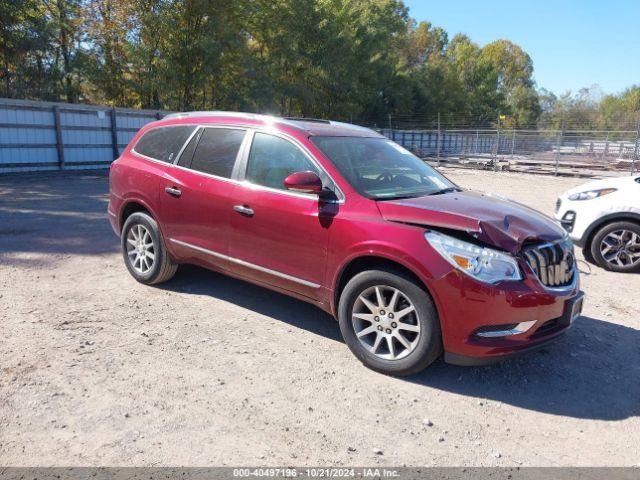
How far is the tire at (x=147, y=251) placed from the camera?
529 centimetres

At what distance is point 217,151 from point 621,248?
520 cm

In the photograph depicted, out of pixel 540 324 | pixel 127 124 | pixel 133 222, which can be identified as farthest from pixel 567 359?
pixel 127 124

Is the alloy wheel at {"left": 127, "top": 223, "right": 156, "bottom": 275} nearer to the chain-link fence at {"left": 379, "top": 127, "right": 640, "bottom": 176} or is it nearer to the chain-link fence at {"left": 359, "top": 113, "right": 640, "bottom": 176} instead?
the chain-link fence at {"left": 379, "top": 127, "right": 640, "bottom": 176}

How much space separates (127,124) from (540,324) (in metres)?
18.5

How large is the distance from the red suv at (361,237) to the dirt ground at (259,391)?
0.35 meters

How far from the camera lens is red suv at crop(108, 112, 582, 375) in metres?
3.44

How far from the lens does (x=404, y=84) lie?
44250 millimetres

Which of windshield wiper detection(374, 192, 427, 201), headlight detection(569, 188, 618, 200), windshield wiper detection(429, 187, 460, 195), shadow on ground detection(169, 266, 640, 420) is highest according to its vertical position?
windshield wiper detection(429, 187, 460, 195)

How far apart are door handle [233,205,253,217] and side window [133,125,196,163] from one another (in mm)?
1152

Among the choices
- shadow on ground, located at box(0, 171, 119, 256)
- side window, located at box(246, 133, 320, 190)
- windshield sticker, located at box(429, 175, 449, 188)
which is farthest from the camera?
shadow on ground, located at box(0, 171, 119, 256)

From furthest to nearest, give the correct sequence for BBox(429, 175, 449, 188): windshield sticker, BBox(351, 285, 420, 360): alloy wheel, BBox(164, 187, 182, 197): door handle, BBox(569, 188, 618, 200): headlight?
BBox(569, 188, 618, 200): headlight
BBox(164, 187, 182, 197): door handle
BBox(429, 175, 449, 188): windshield sticker
BBox(351, 285, 420, 360): alloy wheel

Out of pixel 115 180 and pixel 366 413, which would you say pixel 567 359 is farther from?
pixel 115 180

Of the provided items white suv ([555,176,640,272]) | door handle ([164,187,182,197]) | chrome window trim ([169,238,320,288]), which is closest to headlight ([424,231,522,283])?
chrome window trim ([169,238,320,288])

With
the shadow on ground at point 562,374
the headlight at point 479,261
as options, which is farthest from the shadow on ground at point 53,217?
the headlight at point 479,261
